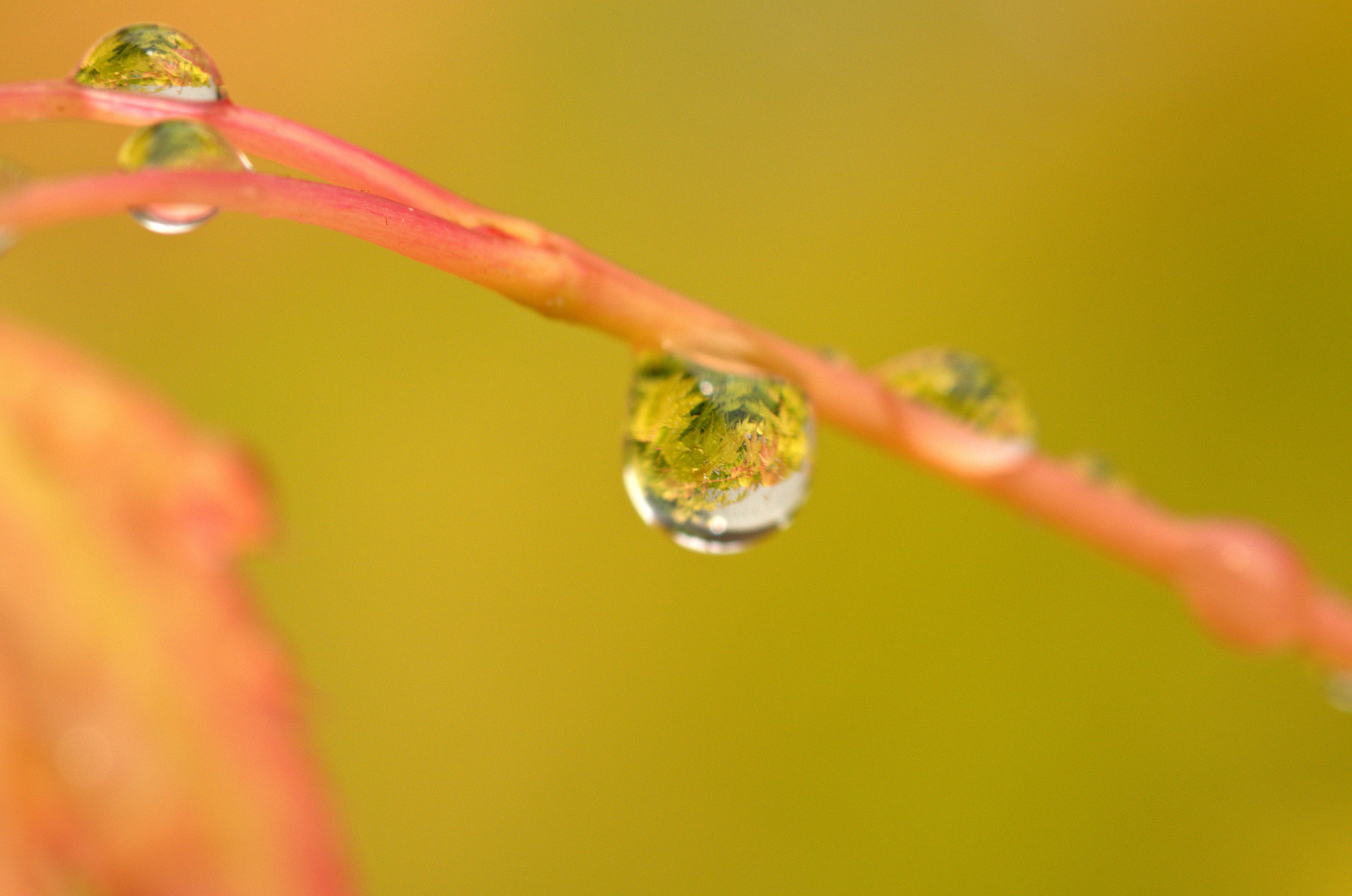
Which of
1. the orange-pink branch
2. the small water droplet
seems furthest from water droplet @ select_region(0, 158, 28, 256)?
the small water droplet

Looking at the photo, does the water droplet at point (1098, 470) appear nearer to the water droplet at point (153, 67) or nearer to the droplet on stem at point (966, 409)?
the droplet on stem at point (966, 409)

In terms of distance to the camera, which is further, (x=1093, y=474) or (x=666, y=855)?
(x=666, y=855)

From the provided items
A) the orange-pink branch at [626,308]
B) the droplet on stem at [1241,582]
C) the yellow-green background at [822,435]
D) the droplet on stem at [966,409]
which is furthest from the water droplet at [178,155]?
the yellow-green background at [822,435]

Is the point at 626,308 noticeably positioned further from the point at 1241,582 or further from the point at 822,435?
the point at 822,435

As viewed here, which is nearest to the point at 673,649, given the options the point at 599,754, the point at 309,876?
the point at 599,754

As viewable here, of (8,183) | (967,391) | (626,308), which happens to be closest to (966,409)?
(967,391)

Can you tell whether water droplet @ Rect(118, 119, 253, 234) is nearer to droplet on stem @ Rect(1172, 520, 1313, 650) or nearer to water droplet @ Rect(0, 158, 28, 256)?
water droplet @ Rect(0, 158, 28, 256)

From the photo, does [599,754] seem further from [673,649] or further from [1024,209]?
[1024,209]
